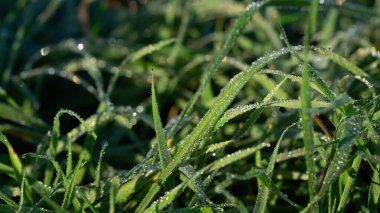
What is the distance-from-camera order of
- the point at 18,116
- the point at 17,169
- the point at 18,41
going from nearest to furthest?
the point at 17,169, the point at 18,116, the point at 18,41

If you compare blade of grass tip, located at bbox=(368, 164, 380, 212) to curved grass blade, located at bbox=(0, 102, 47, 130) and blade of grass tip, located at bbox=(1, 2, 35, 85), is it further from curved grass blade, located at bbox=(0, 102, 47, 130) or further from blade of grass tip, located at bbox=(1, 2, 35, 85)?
blade of grass tip, located at bbox=(1, 2, 35, 85)

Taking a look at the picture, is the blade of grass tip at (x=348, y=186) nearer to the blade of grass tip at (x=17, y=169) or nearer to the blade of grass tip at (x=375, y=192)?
the blade of grass tip at (x=375, y=192)

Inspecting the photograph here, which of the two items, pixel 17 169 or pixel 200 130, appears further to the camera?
pixel 17 169

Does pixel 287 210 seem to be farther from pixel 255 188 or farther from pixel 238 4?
pixel 238 4

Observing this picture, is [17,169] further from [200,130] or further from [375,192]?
[375,192]

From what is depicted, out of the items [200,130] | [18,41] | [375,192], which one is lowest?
[375,192]

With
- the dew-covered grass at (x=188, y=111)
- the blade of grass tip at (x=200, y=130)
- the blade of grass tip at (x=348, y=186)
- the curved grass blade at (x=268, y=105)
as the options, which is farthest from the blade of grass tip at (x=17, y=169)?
the blade of grass tip at (x=348, y=186)

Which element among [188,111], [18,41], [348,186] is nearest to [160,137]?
[188,111]
